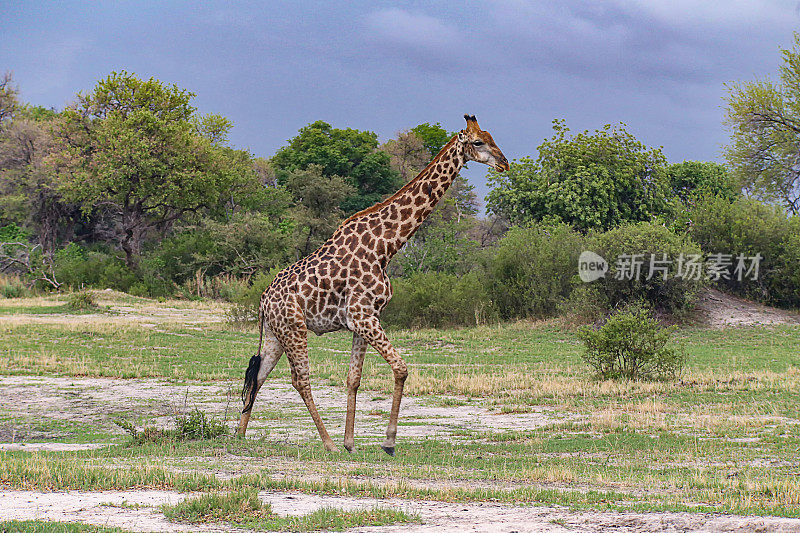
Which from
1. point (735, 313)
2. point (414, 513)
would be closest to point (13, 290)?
point (735, 313)

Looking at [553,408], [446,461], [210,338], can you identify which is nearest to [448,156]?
[446,461]

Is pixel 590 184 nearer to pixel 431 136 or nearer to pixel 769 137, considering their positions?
pixel 769 137

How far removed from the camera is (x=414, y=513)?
6.89 metres

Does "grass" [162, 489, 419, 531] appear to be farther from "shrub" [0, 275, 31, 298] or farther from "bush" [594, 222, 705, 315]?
"shrub" [0, 275, 31, 298]

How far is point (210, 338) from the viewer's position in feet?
89.2

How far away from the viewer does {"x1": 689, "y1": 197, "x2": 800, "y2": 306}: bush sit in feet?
109

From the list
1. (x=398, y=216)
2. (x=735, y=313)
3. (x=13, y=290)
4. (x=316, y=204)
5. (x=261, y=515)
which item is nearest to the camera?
(x=261, y=515)

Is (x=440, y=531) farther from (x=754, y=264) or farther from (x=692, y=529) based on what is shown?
(x=754, y=264)

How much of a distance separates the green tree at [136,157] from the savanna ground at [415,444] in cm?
2331

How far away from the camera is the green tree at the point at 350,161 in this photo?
62.3 m

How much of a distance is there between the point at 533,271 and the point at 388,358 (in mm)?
21703

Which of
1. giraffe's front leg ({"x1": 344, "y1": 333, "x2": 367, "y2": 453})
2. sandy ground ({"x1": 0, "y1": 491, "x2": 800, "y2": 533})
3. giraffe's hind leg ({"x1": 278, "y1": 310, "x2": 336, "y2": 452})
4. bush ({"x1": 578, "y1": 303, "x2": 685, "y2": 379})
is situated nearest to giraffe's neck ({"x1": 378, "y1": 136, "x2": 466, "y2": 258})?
giraffe's front leg ({"x1": 344, "y1": 333, "x2": 367, "y2": 453})

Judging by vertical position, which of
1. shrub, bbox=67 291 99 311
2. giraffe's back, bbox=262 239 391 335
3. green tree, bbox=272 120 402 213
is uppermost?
green tree, bbox=272 120 402 213

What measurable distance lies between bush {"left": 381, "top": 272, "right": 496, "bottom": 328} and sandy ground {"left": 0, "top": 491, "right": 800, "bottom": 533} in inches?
975
